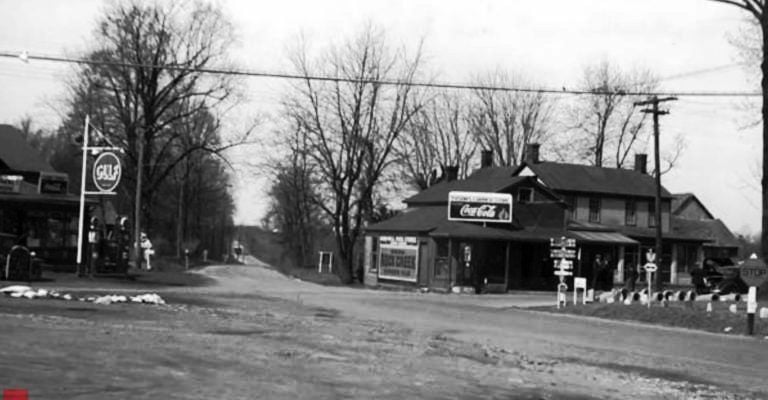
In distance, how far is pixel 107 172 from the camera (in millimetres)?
36906

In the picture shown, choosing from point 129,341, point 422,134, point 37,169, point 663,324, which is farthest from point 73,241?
point 422,134

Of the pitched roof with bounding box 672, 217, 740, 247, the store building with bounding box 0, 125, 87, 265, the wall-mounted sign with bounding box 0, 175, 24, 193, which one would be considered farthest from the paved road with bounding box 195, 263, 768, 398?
the pitched roof with bounding box 672, 217, 740, 247

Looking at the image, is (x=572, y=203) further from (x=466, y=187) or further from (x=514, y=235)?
(x=514, y=235)

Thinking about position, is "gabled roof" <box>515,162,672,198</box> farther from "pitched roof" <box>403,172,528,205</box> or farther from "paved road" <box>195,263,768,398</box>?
"paved road" <box>195,263,768,398</box>

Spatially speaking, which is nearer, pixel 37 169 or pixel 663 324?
pixel 663 324

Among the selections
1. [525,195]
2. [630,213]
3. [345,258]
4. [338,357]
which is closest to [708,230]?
[630,213]

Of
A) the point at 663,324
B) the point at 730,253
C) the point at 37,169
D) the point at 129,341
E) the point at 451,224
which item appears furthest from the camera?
the point at 730,253

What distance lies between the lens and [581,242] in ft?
175

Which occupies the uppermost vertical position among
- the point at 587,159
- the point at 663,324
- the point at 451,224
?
the point at 587,159

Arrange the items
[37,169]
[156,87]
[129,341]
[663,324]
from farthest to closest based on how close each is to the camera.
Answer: [156,87]
[37,169]
[663,324]
[129,341]

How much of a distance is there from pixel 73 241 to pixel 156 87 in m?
21.7

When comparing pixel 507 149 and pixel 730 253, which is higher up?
pixel 507 149

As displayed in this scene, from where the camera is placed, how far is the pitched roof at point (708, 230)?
2876 inches

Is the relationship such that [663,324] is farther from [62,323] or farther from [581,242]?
[581,242]
